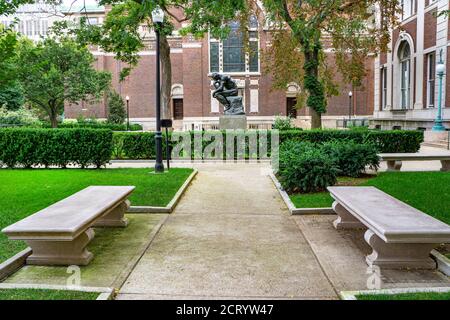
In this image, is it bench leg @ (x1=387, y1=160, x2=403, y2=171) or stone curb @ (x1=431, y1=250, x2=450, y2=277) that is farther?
bench leg @ (x1=387, y1=160, x2=403, y2=171)

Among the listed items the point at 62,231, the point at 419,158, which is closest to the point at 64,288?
the point at 62,231

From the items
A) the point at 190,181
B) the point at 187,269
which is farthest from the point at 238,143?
the point at 187,269

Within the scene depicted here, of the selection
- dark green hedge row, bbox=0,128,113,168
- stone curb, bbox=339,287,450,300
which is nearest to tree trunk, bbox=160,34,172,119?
dark green hedge row, bbox=0,128,113,168

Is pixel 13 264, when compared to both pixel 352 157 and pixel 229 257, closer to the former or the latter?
pixel 229 257

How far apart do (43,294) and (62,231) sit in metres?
0.75

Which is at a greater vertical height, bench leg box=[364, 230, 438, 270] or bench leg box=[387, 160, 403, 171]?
bench leg box=[387, 160, 403, 171]

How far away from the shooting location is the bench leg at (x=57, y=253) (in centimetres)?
565

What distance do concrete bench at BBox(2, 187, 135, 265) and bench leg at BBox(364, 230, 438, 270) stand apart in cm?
357

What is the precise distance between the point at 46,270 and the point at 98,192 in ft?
7.02

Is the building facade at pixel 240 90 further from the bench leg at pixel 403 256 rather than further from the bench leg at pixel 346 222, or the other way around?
the bench leg at pixel 403 256

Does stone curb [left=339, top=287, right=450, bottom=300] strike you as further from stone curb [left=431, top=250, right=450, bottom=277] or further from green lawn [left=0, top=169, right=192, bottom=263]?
green lawn [left=0, top=169, right=192, bottom=263]

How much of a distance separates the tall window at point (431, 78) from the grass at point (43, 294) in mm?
26854

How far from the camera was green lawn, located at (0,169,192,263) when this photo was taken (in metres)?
8.34

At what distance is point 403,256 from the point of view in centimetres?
548
